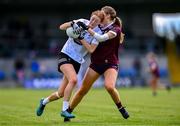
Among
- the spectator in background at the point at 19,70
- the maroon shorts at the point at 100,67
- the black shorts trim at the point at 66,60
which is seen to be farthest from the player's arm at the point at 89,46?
the spectator in background at the point at 19,70

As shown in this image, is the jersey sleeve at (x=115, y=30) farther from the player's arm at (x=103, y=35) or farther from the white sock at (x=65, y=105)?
the white sock at (x=65, y=105)

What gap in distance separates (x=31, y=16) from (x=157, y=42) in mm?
10117

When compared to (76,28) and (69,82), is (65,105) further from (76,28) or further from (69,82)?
(76,28)

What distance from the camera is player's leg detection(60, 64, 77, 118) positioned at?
14.5m

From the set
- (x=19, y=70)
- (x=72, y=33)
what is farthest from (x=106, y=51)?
(x=19, y=70)

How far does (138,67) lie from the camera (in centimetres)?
4528

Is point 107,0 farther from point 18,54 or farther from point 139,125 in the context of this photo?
point 139,125

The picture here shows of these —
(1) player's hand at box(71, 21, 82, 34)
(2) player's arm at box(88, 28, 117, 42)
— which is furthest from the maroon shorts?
(1) player's hand at box(71, 21, 82, 34)

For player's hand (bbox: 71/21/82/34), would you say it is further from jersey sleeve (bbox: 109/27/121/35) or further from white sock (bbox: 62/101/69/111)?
white sock (bbox: 62/101/69/111)

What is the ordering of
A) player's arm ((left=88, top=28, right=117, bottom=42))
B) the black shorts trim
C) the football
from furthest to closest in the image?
the black shorts trim < the football < player's arm ((left=88, top=28, right=117, bottom=42))

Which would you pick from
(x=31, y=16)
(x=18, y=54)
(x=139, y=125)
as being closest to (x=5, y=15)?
(x=31, y=16)

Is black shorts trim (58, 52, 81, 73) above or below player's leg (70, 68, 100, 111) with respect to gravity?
above

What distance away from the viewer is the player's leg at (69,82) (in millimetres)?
14531

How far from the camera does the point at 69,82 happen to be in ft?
47.8
